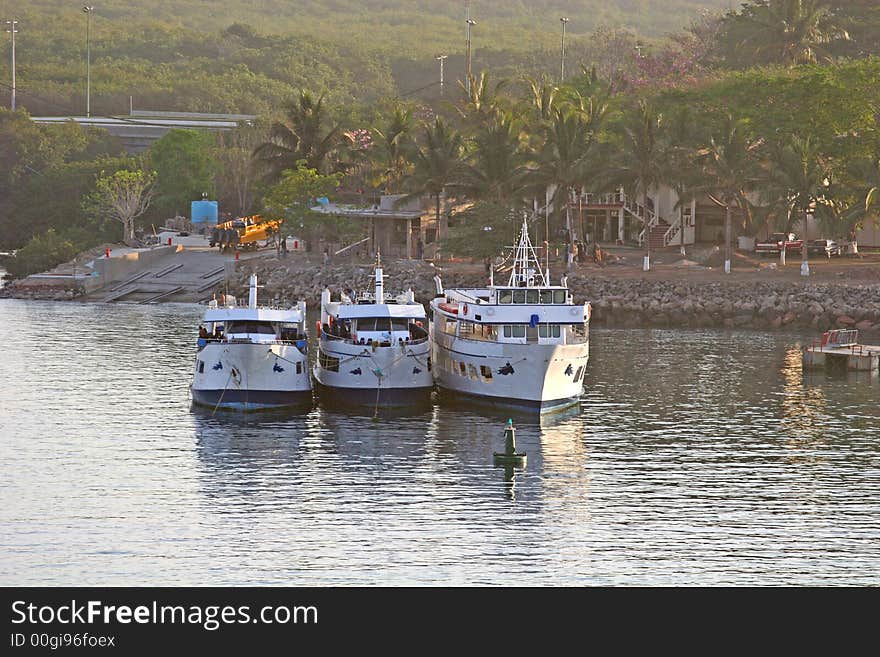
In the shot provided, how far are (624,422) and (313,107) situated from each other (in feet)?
276

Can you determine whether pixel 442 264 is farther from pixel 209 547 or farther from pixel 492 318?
pixel 209 547

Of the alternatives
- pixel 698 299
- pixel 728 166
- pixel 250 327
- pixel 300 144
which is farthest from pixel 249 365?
pixel 300 144

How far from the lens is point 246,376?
7631 cm

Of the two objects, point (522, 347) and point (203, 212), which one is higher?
point (203, 212)

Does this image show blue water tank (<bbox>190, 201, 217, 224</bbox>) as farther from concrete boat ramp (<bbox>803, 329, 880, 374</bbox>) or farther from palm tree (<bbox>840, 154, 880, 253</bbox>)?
concrete boat ramp (<bbox>803, 329, 880, 374</bbox>)

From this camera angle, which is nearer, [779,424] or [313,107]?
[779,424]

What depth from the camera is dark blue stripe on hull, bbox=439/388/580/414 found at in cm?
7638

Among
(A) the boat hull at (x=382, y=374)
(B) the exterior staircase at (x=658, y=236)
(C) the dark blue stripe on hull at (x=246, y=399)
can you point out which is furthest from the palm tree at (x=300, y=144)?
(C) the dark blue stripe on hull at (x=246, y=399)

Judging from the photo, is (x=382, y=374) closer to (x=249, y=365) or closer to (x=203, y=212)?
(x=249, y=365)


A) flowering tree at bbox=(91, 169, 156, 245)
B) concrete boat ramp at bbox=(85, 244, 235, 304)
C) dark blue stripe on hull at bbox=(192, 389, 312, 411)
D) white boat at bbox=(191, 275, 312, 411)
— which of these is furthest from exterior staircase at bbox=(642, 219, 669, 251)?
dark blue stripe on hull at bbox=(192, 389, 312, 411)

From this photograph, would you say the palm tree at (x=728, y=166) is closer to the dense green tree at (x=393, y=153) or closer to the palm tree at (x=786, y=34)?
the dense green tree at (x=393, y=153)

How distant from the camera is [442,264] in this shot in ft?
451

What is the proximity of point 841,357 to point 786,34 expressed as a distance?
8661 centimetres
